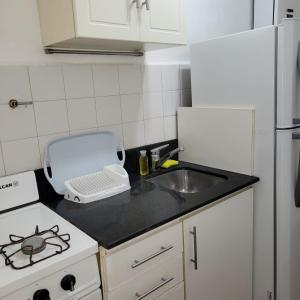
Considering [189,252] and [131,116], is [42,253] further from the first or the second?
[131,116]

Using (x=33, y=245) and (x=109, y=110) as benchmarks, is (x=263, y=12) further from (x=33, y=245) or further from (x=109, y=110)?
(x=33, y=245)

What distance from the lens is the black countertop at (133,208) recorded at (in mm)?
1096

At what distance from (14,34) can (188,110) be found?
39.9 inches

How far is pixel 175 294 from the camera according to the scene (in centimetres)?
128

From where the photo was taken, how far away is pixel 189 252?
1.31m

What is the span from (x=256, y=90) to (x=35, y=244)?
1190 millimetres

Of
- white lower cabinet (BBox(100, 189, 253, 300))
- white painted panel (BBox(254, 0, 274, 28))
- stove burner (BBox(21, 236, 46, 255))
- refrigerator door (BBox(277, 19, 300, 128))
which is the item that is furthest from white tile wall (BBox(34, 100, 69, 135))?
white painted panel (BBox(254, 0, 274, 28))

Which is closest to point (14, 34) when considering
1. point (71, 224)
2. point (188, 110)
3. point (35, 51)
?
point (35, 51)

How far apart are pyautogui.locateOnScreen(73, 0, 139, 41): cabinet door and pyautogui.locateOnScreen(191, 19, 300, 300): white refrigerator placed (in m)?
0.57

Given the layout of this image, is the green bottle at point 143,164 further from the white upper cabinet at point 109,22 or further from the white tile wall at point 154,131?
the white upper cabinet at point 109,22

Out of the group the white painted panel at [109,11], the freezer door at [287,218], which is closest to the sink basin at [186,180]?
the freezer door at [287,218]

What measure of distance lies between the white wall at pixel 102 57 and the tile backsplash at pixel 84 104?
0.15 ft

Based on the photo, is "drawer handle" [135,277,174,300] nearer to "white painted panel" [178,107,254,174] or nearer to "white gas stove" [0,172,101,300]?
"white gas stove" [0,172,101,300]

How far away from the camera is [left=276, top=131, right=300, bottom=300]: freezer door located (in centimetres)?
147
